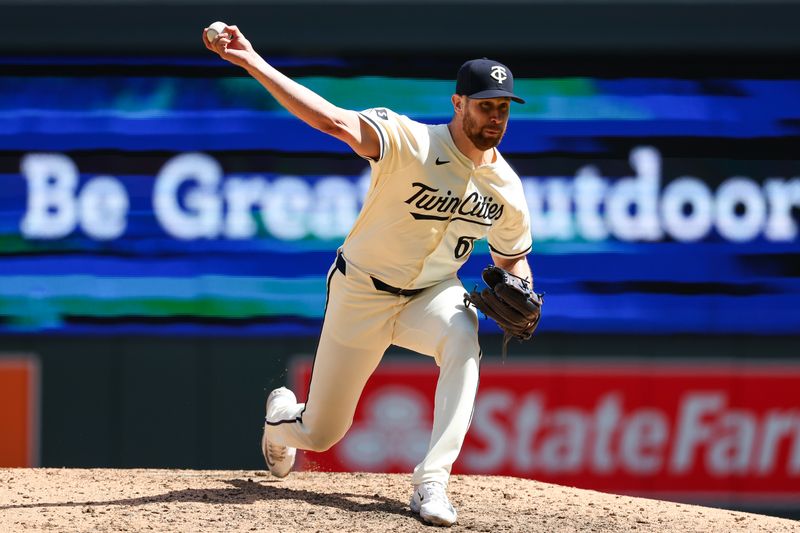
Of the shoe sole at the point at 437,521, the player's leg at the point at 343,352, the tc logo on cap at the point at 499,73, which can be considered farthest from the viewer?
the player's leg at the point at 343,352

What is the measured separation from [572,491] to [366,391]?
2087 millimetres

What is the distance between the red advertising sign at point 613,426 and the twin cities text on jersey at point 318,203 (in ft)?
2.62

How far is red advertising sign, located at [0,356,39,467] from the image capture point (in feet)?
22.6

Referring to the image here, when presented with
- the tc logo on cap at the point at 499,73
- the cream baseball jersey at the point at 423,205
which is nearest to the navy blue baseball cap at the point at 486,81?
the tc logo on cap at the point at 499,73

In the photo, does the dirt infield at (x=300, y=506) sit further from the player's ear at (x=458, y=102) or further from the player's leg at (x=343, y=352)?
the player's ear at (x=458, y=102)

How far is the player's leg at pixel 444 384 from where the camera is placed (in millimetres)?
4148

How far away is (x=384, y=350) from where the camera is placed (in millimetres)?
4574

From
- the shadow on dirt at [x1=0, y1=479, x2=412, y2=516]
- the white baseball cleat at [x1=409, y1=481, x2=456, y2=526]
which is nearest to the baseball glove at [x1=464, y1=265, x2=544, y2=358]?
the white baseball cleat at [x1=409, y1=481, x2=456, y2=526]

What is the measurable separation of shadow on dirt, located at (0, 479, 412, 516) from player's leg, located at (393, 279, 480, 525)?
0.20m

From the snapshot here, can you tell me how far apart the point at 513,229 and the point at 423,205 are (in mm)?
482

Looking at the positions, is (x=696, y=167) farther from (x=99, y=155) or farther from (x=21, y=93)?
(x=21, y=93)

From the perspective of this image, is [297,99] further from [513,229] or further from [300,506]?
[300,506]

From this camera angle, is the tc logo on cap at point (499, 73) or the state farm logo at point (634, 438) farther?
the state farm logo at point (634, 438)

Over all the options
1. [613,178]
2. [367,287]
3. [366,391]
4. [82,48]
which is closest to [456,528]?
[367,287]
